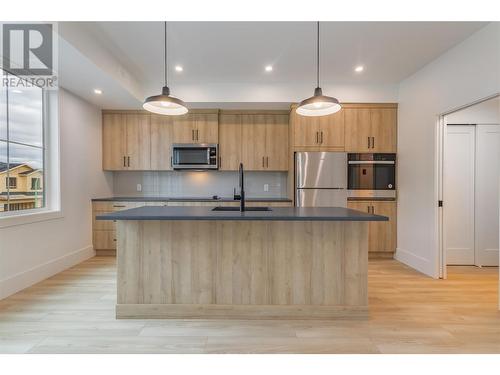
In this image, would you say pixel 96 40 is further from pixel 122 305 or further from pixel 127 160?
pixel 122 305

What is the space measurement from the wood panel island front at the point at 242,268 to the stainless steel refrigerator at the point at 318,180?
182cm

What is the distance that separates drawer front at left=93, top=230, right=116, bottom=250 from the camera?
14.3ft

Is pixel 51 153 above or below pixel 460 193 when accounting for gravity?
above

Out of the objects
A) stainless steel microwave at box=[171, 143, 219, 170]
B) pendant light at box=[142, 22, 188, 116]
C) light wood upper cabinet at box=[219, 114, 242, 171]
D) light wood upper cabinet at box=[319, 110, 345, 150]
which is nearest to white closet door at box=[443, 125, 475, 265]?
light wood upper cabinet at box=[319, 110, 345, 150]

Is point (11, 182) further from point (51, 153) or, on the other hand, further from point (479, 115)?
point (479, 115)

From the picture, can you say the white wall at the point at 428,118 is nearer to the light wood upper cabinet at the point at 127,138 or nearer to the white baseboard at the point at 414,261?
the white baseboard at the point at 414,261

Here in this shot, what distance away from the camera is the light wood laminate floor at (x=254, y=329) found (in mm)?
1948

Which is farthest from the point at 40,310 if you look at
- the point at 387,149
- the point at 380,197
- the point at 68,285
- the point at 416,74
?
the point at 416,74

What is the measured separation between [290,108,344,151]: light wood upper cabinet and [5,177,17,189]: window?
361cm

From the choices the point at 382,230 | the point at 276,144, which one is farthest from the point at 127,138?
the point at 382,230

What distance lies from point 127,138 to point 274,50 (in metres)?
2.88

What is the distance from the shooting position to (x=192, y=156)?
14.9 ft

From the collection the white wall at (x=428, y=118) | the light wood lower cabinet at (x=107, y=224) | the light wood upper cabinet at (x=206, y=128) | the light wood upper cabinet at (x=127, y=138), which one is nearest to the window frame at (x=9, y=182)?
the light wood lower cabinet at (x=107, y=224)
